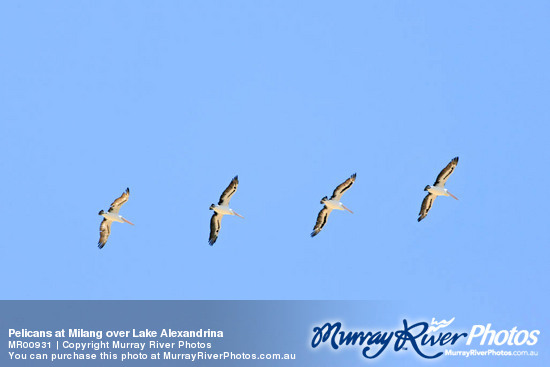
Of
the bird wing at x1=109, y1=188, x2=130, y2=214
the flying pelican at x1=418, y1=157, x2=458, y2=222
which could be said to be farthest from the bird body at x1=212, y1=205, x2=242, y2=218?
the flying pelican at x1=418, y1=157, x2=458, y2=222

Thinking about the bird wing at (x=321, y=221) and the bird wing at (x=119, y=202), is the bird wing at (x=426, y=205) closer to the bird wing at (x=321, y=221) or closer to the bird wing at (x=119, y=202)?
the bird wing at (x=321, y=221)

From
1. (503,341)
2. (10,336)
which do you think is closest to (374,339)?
(503,341)

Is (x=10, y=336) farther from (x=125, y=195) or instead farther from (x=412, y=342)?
(x=412, y=342)

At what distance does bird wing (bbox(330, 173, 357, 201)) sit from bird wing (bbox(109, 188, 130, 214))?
27.9 feet

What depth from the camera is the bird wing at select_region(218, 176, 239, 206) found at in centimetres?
5662

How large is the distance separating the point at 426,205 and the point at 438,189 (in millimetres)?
1474

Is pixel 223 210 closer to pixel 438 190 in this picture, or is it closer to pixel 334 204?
pixel 334 204

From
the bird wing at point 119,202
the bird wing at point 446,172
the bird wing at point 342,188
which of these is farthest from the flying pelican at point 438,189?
the bird wing at point 119,202

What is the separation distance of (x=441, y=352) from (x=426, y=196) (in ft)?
23.1

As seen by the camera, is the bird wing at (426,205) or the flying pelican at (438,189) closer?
the flying pelican at (438,189)

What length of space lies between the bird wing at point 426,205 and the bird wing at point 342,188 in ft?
12.2

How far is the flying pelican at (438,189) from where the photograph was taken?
188ft

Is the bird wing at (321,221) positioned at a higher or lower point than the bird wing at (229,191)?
lower

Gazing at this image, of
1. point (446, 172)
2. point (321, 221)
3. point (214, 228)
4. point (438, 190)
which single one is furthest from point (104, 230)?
point (446, 172)
